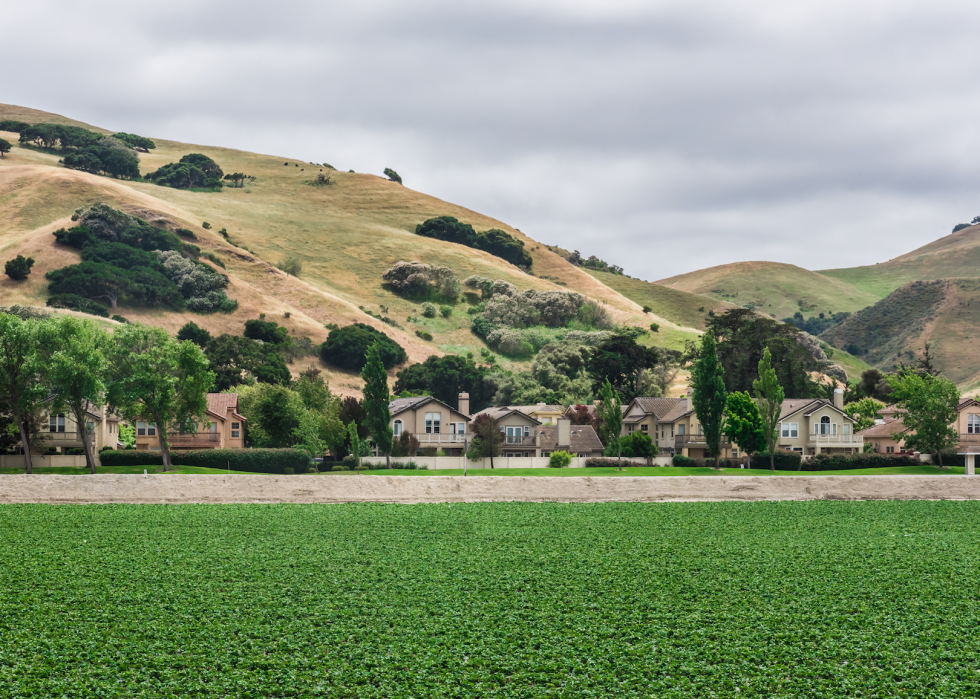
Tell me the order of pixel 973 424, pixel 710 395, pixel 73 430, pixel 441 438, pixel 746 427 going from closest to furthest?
1. pixel 73 430
2. pixel 710 395
3. pixel 746 427
4. pixel 973 424
5. pixel 441 438

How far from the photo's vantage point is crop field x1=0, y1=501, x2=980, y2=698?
41.1ft

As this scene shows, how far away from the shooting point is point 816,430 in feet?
245

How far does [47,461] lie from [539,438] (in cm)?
3882

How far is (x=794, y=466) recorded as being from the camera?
64.8 m

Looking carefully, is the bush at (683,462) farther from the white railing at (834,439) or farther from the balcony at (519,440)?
the balcony at (519,440)

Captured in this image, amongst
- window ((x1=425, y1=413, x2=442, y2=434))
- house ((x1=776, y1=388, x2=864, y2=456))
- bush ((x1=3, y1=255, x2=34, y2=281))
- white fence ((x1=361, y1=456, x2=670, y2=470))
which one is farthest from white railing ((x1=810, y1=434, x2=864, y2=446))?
bush ((x1=3, y1=255, x2=34, y2=281))

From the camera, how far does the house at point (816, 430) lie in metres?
74.5

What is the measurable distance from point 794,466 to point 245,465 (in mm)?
37874

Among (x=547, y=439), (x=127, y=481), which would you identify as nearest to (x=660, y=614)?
(x=127, y=481)

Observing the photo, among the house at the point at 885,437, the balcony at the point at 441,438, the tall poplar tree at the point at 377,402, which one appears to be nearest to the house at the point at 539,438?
the balcony at the point at 441,438

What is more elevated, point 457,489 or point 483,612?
point 457,489

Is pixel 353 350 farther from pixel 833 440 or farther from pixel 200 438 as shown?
pixel 833 440

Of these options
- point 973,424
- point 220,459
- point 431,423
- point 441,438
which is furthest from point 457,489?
point 973,424

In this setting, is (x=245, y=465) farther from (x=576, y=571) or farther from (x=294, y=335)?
(x=294, y=335)
